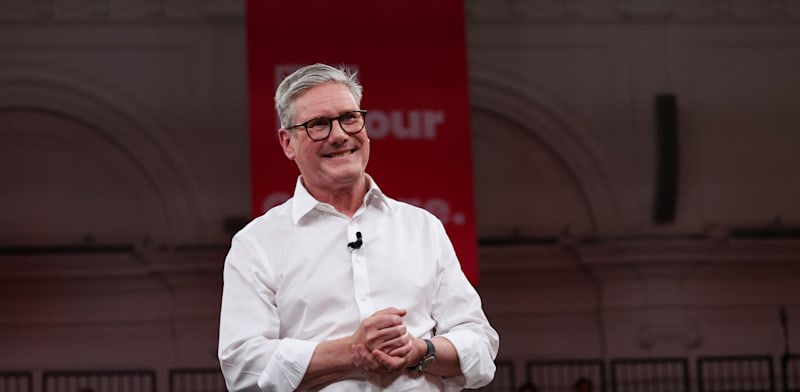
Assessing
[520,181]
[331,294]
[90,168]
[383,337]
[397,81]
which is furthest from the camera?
[520,181]

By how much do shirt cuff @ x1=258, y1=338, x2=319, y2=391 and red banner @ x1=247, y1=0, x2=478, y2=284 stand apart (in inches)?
132

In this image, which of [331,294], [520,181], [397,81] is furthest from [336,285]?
[520,181]

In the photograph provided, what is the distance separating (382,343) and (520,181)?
25.7ft

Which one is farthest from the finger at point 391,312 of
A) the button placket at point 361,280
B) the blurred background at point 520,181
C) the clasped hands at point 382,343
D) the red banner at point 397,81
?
the blurred background at point 520,181

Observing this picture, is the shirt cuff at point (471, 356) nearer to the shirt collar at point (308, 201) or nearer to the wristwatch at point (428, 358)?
the wristwatch at point (428, 358)

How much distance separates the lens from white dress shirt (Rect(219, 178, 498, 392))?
6.55 ft

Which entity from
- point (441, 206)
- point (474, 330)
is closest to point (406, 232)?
point (474, 330)

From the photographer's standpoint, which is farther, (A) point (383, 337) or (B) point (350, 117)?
(B) point (350, 117)

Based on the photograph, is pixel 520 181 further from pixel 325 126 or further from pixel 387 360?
pixel 387 360

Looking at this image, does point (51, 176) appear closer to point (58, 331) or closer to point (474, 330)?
point (58, 331)

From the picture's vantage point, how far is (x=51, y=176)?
927cm

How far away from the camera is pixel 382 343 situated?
1905mm

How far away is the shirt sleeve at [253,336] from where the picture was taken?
1949mm

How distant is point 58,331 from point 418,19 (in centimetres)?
493
